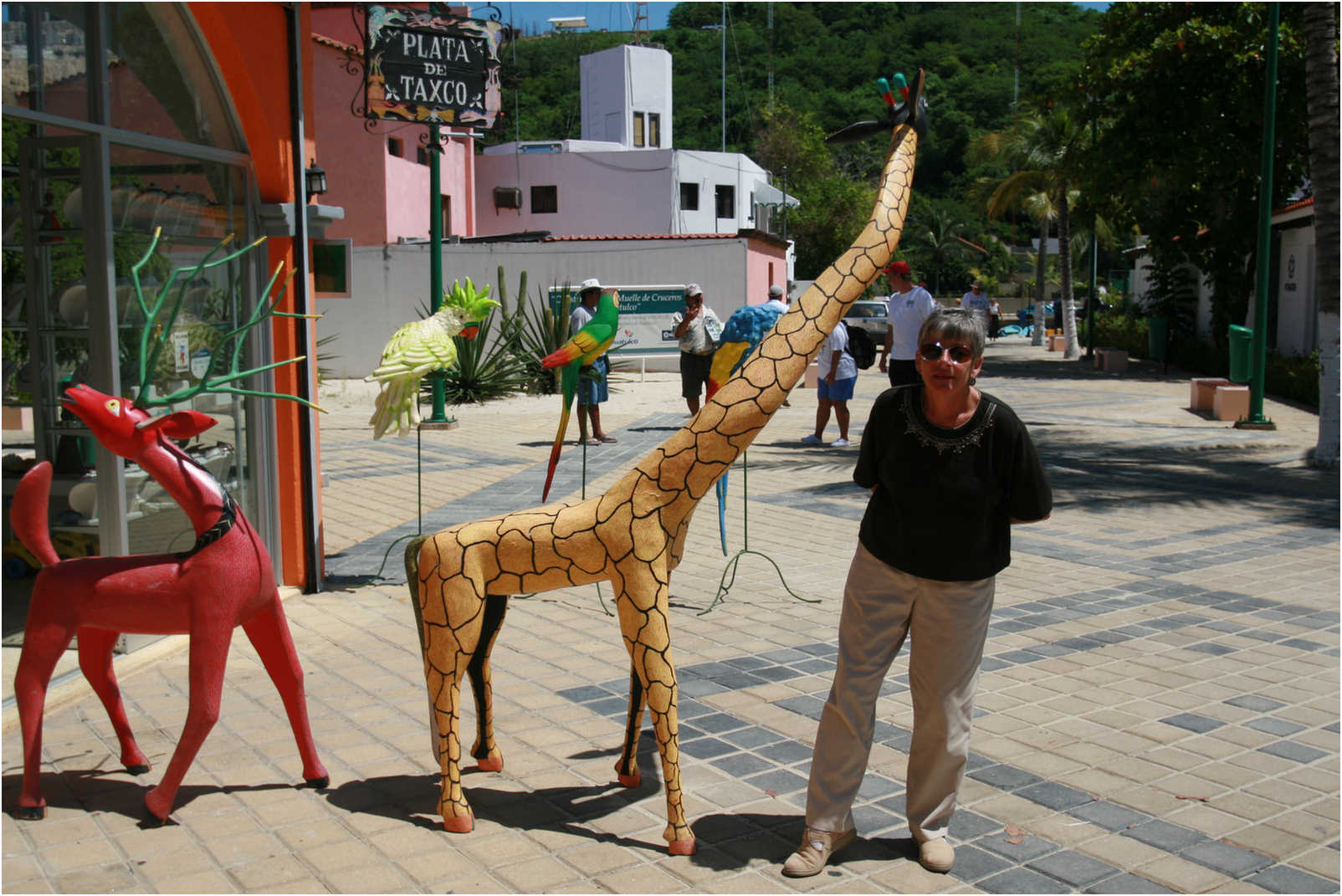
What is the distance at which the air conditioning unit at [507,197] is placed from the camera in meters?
36.2

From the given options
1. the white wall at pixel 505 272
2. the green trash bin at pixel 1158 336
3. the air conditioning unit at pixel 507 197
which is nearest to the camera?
the white wall at pixel 505 272

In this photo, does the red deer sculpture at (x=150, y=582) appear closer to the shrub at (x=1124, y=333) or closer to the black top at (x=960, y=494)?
the black top at (x=960, y=494)

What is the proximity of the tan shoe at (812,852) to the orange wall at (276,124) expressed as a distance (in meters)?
4.40

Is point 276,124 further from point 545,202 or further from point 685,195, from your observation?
point 685,195

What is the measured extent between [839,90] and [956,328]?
146 feet

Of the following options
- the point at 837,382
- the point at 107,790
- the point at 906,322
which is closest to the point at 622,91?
the point at 837,382

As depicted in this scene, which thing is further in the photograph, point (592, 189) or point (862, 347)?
point (592, 189)

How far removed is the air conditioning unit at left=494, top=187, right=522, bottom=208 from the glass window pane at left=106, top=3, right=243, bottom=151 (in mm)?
30435

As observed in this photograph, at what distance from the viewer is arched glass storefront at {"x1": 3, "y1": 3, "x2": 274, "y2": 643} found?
533 centimetres

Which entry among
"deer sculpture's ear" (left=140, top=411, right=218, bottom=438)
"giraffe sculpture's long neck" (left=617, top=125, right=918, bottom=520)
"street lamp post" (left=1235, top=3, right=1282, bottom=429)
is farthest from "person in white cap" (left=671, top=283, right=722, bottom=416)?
"street lamp post" (left=1235, top=3, right=1282, bottom=429)

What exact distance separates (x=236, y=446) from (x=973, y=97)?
42.6 m

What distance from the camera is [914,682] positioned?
3719 millimetres

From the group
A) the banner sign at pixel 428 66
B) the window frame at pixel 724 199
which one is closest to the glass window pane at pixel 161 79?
the banner sign at pixel 428 66

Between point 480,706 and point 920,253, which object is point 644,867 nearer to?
point 480,706
